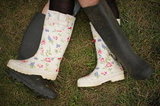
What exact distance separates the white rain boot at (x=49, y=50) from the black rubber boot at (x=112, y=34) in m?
0.35

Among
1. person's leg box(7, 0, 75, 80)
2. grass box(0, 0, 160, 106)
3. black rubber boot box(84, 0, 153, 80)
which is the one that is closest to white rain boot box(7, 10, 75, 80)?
person's leg box(7, 0, 75, 80)

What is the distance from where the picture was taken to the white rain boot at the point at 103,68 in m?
1.76

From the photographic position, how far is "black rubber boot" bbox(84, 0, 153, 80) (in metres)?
1.35

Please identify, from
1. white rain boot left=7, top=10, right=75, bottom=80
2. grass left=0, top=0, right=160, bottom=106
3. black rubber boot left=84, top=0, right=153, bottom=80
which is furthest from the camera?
grass left=0, top=0, right=160, bottom=106

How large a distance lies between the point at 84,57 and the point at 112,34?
55 centimetres

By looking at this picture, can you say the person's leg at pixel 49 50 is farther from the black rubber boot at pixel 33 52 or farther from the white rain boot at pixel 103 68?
the white rain boot at pixel 103 68

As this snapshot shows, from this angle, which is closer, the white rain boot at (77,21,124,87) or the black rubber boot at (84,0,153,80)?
the black rubber boot at (84,0,153,80)

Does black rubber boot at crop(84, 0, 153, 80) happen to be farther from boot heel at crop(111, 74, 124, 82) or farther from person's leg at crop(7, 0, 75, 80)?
person's leg at crop(7, 0, 75, 80)

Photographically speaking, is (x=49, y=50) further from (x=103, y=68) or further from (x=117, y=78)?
(x=117, y=78)

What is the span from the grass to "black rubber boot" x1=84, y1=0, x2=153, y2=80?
0.30 metres

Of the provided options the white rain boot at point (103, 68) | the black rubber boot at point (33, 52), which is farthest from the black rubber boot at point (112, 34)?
the black rubber boot at point (33, 52)

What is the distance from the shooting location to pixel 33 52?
1812mm

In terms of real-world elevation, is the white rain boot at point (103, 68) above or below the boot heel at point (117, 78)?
above

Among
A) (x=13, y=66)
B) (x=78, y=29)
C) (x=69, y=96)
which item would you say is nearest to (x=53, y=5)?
(x=78, y=29)
